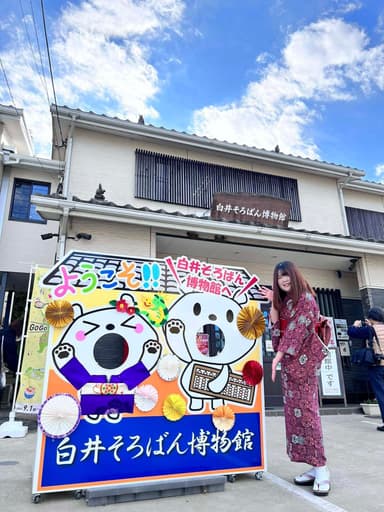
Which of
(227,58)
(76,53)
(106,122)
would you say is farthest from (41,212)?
(227,58)

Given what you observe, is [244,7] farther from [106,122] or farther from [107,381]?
[107,381]

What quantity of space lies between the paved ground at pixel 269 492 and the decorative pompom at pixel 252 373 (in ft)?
2.52

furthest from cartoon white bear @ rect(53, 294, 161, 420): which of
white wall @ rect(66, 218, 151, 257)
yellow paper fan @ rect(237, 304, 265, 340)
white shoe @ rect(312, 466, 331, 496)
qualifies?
white wall @ rect(66, 218, 151, 257)

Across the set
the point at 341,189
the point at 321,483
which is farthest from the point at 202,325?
the point at 341,189

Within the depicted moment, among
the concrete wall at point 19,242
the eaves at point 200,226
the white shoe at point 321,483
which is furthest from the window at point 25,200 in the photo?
the white shoe at point 321,483

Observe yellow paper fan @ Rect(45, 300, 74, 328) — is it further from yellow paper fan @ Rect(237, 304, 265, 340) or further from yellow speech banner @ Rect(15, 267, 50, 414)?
yellow speech banner @ Rect(15, 267, 50, 414)

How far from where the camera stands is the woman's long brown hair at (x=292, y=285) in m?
2.88

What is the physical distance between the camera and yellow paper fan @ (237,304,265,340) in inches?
118

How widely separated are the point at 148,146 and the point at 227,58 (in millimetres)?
2576

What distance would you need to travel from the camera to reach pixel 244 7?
623cm

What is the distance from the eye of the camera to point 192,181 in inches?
328

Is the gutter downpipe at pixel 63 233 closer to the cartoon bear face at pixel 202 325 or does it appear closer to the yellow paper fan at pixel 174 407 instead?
the cartoon bear face at pixel 202 325

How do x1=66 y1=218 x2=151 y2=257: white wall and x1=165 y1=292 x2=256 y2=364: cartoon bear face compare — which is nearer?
x1=165 y1=292 x2=256 y2=364: cartoon bear face

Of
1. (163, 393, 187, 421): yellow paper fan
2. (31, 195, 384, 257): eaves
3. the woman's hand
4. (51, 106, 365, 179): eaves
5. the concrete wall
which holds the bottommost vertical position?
(163, 393, 187, 421): yellow paper fan
